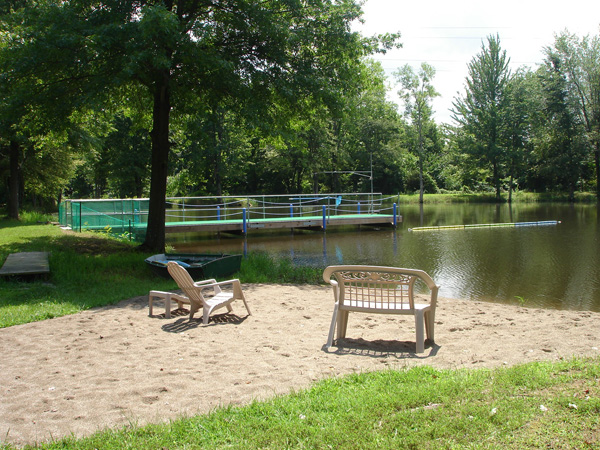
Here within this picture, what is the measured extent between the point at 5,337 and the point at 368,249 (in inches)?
570

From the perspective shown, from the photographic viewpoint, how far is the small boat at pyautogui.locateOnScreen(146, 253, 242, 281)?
9.60m

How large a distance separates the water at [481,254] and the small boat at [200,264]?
14.6 ft

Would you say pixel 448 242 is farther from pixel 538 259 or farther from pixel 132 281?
pixel 132 281

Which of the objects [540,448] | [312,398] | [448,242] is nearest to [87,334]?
[312,398]

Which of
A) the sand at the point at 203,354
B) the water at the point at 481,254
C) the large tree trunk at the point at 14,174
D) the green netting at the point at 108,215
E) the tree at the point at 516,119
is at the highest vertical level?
the tree at the point at 516,119

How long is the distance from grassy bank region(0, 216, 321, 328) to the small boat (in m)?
0.24

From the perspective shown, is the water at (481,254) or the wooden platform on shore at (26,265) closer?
the wooden platform on shore at (26,265)

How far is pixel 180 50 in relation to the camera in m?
11.8

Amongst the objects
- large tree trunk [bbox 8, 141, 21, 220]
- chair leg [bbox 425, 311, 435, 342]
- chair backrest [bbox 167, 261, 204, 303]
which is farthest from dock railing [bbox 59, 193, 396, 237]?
chair leg [bbox 425, 311, 435, 342]

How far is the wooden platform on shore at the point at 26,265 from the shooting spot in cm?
909

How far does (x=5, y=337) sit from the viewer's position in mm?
5746

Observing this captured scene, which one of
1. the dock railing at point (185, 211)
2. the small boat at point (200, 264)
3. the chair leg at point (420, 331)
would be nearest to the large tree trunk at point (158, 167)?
the small boat at point (200, 264)

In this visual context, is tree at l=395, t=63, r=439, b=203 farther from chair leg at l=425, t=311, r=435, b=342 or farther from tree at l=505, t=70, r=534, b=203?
chair leg at l=425, t=311, r=435, b=342

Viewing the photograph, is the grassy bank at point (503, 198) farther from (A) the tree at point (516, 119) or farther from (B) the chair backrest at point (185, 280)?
(B) the chair backrest at point (185, 280)
